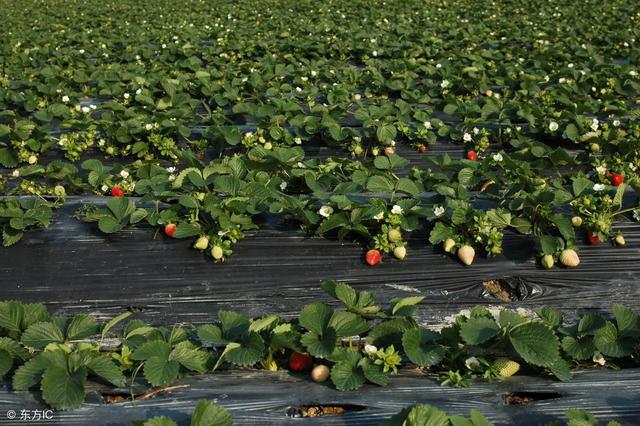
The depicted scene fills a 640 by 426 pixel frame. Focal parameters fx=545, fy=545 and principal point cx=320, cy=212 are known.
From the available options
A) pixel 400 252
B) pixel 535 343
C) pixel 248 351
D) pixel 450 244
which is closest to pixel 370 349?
pixel 248 351

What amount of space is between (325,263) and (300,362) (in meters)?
0.56

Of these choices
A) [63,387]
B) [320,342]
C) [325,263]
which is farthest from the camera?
[325,263]

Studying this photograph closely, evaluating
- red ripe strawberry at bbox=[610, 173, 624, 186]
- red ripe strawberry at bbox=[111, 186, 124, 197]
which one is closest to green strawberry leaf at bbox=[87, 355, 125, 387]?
red ripe strawberry at bbox=[111, 186, 124, 197]

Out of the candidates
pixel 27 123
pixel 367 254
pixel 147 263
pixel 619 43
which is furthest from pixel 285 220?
pixel 619 43

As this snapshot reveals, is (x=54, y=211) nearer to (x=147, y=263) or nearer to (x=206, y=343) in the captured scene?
(x=147, y=263)

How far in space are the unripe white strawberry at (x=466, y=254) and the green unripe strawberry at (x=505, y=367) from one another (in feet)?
1.77

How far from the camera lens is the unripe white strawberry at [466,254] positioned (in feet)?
6.78

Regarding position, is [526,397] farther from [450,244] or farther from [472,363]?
[450,244]

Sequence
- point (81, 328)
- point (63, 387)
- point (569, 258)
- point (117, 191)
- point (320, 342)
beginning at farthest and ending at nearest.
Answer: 1. point (117, 191)
2. point (569, 258)
3. point (81, 328)
4. point (320, 342)
5. point (63, 387)

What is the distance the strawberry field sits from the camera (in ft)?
5.03

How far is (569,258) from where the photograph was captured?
2.04 meters

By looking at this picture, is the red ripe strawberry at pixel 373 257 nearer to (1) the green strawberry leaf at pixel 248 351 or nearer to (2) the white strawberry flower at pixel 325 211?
(2) the white strawberry flower at pixel 325 211

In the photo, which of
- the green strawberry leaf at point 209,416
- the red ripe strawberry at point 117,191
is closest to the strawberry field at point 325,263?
the green strawberry leaf at point 209,416

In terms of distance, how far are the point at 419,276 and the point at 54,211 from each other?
5.43 ft
